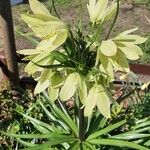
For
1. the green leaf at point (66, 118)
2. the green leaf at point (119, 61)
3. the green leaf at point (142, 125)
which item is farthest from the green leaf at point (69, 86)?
the green leaf at point (142, 125)

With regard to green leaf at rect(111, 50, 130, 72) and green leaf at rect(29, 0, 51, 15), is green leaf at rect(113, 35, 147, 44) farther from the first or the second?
green leaf at rect(29, 0, 51, 15)

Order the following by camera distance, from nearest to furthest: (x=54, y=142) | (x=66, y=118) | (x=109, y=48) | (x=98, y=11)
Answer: (x=109, y=48)
(x=98, y=11)
(x=54, y=142)
(x=66, y=118)

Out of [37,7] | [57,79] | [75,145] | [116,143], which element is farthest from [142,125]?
[37,7]

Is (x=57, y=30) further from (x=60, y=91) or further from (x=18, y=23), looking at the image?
(x=18, y=23)

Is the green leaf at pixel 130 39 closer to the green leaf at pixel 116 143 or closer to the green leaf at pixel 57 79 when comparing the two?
the green leaf at pixel 57 79

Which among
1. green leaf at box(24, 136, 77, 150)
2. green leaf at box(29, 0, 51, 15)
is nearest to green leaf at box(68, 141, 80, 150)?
green leaf at box(24, 136, 77, 150)

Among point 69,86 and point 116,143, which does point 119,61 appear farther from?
point 116,143

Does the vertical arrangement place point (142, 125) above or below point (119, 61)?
below
